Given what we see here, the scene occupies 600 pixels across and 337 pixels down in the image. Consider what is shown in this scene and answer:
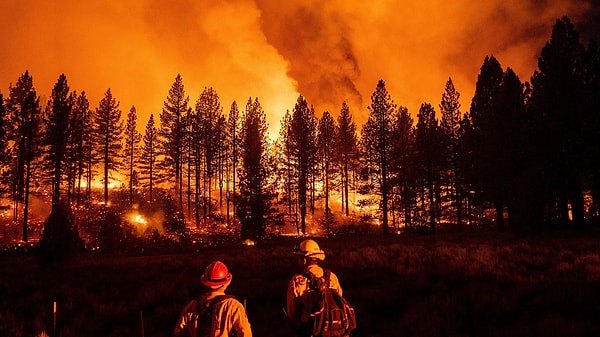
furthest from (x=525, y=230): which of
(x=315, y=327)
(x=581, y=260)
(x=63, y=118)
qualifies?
(x=63, y=118)

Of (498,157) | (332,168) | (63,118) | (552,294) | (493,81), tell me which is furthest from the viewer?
(332,168)

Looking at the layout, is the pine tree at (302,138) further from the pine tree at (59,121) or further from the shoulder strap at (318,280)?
the shoulder strap at (318,280)

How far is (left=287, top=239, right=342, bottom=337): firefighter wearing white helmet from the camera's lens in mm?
4168

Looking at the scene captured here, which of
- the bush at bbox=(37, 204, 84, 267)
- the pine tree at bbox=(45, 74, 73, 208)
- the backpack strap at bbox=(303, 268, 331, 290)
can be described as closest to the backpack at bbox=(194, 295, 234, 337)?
the backpack strap at bbox=(303, 268, 331, 290)

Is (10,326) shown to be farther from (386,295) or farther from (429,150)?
(429,150)

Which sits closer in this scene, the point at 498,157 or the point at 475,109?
the point at 498,157

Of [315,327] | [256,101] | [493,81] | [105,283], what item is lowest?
[105,283]

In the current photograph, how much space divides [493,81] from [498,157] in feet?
29.7

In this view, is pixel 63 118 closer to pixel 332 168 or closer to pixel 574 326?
pixel 332 168

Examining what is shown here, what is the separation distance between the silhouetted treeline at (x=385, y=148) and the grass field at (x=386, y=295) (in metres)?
Result: 8.62

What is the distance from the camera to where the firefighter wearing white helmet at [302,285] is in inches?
164

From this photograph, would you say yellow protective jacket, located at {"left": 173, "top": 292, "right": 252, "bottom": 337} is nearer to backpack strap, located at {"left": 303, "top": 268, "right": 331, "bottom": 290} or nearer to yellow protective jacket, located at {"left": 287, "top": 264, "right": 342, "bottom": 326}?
yellow protective jacket, located at {"left": 287, "top": 264, "right": 342, "bottom": 326}

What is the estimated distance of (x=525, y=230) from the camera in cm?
1975

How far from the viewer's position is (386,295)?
990 cm
